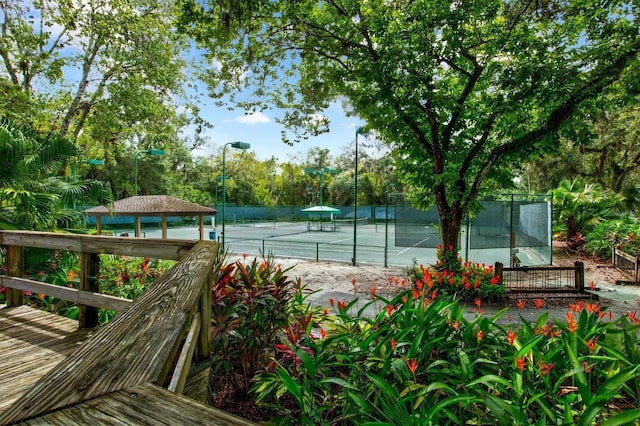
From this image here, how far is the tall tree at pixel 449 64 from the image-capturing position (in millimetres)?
5969

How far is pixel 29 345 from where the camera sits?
284 centimetres

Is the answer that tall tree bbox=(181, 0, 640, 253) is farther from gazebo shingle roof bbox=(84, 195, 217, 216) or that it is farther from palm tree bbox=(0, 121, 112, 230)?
gazebo shingle roof bbox=(84, 195, 217, 216)

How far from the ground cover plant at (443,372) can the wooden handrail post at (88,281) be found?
1.22 metres

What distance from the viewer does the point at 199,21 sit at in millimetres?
5484

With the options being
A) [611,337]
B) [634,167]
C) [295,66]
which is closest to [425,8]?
[295,66]

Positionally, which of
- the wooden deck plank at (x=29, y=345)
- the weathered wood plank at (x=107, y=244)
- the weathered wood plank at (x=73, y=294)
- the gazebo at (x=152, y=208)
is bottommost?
the wooden deck plank at (x=29, y=345)

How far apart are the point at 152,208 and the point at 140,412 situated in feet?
33.0

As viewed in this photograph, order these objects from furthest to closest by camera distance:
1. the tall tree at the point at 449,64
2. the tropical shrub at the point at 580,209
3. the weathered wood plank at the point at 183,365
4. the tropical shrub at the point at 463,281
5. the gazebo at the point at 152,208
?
1. the tropical shrub at the point at 580,209
2. the gazebo at the point at 152,208
3. the tropical shrub at the point at 463,281
4. the tall tree at the point at 449,64
5. the weathered wood plank at the point at 183,365

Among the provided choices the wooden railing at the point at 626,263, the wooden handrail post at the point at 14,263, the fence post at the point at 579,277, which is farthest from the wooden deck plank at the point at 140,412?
the wooden railing at the point at 626,263

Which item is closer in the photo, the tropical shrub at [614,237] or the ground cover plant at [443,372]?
the ground cover plant at [443,372]

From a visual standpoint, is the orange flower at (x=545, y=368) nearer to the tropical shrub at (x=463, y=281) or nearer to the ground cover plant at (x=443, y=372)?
the ground cover plant at (x=443, y=372)

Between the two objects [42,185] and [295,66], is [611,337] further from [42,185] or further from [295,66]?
[295,66]

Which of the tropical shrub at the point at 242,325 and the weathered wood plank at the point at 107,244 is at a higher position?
the weathered wood plank at the point at 107,244

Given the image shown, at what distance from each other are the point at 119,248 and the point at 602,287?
34.8ft
